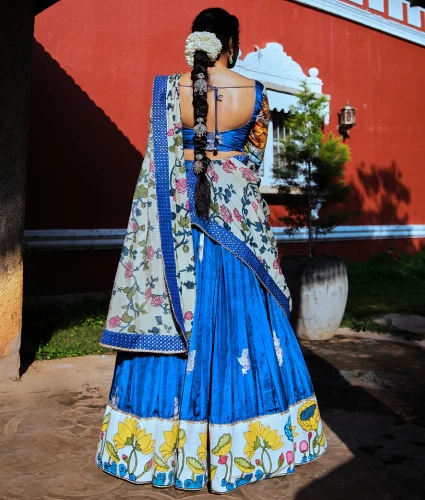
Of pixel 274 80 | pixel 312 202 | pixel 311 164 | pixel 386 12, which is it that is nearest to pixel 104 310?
pixel 312 202

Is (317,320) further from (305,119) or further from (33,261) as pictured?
(33,261)

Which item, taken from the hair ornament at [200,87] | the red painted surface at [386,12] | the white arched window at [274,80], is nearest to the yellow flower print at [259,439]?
the hair ornament at [200,87]

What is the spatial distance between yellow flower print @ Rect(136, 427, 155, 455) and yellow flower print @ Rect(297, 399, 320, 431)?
57 cm

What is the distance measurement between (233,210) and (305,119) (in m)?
3.37

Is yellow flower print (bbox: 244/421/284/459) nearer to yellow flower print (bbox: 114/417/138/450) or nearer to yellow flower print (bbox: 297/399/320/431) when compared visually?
yellow flower print (bbox: 297/399/320/431)

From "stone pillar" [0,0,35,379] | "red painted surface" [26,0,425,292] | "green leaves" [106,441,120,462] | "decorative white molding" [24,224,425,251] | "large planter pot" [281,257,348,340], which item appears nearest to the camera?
"green leaves" [106,441,120,462]

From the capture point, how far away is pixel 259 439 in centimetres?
202

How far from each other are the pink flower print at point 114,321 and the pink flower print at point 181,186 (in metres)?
0.53

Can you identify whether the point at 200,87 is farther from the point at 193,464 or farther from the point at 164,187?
the point at 193,464

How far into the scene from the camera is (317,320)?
4754 mm

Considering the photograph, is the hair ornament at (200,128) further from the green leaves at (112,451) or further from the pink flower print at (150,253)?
the green leaves at (112,451)

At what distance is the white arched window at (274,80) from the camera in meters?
7.80

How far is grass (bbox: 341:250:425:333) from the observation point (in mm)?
5810

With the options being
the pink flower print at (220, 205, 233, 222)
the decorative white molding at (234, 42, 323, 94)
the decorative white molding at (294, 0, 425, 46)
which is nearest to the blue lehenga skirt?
the pink flower print at (220, 205, 233, 222)
